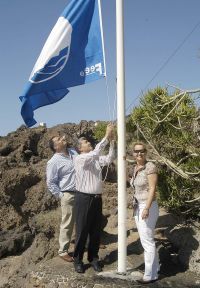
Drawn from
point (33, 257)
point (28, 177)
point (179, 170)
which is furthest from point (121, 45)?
point (28, 177)

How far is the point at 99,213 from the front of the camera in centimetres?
681

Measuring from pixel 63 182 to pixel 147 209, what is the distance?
61.8 inches

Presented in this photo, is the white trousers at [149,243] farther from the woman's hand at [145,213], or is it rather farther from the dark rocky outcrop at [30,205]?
the dark rocky outcrop at [30,205]

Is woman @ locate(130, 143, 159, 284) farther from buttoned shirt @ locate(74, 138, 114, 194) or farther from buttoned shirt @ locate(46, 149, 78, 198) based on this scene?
buttoned shirt @ locate(46, 149, 78, 198)

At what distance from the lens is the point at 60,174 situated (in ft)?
23.6

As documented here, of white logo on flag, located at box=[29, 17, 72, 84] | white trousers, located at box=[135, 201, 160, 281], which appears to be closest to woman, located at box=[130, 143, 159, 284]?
white trousers, located at box=[135, 201, 160, 281]

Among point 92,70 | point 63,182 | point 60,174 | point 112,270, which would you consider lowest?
point 112,270

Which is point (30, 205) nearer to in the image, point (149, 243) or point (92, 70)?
point (92, 70)

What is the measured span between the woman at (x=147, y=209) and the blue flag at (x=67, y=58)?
1479 mm

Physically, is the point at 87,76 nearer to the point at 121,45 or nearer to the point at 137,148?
the point at 121,45

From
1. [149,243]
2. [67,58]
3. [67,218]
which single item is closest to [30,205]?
[67,218]

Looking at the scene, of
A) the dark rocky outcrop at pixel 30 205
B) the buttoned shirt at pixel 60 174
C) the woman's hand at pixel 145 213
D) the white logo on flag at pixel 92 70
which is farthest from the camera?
the dark rocky outcrop at pixel 30 205

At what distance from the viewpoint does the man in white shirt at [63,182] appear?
23.4ft

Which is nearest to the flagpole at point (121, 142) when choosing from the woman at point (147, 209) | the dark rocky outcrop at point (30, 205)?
the woman at point (147, 209)
